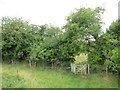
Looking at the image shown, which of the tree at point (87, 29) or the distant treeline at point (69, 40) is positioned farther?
the tree at point (87, 29)

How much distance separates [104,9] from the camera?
823 centimetres

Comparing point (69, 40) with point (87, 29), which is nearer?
point (87, 29)

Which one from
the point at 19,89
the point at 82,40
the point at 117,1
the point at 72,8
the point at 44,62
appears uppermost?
the point at 72,8

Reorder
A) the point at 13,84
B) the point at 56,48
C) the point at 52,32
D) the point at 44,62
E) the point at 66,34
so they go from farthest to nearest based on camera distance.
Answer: the point at 52,32 → the point at 44,62 → the point at 56,48 → the point at 66,34 → the point at 13,84

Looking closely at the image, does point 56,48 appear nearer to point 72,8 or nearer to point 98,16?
point 72,8

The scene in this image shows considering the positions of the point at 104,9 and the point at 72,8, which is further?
the point at 72,8

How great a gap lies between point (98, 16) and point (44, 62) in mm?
8075

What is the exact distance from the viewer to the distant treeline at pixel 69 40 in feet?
24.5

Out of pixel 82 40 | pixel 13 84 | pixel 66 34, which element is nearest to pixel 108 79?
pixel 82 40

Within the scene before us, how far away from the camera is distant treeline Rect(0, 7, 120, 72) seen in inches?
295

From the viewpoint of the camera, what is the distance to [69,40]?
8.55 meters

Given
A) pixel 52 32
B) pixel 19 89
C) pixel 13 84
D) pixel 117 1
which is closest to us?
pixel 19 89

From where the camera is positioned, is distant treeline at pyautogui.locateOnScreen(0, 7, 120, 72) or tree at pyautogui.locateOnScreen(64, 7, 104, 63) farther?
tree at pyautogui.locateOnScreen(64, 7, 104, 63)

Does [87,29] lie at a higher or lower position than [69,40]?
higher
